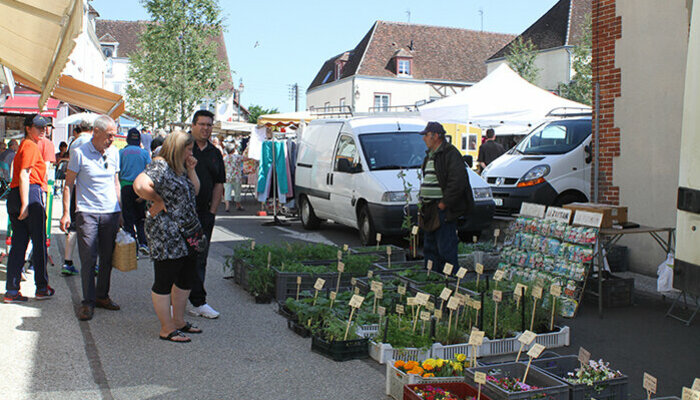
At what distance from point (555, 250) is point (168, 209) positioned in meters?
4.20

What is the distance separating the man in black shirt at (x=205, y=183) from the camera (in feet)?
22.6

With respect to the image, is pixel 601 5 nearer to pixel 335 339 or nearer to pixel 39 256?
pixel 335 339

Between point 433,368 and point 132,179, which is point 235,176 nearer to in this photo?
point 132,179

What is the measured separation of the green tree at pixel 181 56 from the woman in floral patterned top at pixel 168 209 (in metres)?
29.3

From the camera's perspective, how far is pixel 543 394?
4.10m

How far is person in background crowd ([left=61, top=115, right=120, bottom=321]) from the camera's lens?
673cm

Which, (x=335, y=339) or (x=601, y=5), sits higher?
(x=601, y=5)

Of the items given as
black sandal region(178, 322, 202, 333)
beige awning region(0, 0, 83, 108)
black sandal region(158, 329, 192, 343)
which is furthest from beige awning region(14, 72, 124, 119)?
black sandal region(158, 329, 192, 343)

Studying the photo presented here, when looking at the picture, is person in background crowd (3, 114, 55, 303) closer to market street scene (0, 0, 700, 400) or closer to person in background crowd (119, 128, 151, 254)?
market street scene (0, 0, 700, 400)

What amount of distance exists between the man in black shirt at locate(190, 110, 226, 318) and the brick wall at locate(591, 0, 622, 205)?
5.92m

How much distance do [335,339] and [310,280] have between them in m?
1.95

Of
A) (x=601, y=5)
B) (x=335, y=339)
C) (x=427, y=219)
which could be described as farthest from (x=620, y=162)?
(x=335, y=339)

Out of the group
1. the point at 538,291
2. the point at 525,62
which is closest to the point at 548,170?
the point at 538,291

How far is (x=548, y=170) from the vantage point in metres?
12.0
